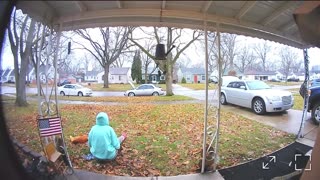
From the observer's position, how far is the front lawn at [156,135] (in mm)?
1628

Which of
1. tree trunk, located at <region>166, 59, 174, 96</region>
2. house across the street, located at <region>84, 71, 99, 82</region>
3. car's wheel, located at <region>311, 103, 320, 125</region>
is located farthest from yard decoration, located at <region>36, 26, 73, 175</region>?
car's wheel, located at <region>311, 103, 320, 125</region>

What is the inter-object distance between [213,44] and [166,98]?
1158mm

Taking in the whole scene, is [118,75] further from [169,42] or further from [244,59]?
[244,59]

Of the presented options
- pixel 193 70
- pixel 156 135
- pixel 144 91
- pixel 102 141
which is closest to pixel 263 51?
pixel 193 70

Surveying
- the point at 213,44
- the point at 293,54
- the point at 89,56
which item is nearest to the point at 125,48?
the point at 89,56

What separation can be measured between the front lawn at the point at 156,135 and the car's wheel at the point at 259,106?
146 mm

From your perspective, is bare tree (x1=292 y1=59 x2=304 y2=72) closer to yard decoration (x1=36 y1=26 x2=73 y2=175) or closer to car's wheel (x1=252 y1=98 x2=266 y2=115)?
car's wheel (x1=252 y1=98 x2=266 y2=115)

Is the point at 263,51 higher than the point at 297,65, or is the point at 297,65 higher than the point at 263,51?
the point at 263,51

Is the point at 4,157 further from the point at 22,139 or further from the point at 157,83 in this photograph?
the point at 157,83

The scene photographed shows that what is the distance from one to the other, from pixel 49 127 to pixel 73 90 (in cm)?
85

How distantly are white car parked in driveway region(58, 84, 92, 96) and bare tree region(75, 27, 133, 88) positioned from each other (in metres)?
0.26

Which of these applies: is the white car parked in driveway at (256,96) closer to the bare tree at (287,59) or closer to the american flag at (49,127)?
the bare tree at (287,59)

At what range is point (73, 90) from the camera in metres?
2.33

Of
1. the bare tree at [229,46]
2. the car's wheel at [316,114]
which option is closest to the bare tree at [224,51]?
the bare tree at [229,46]
